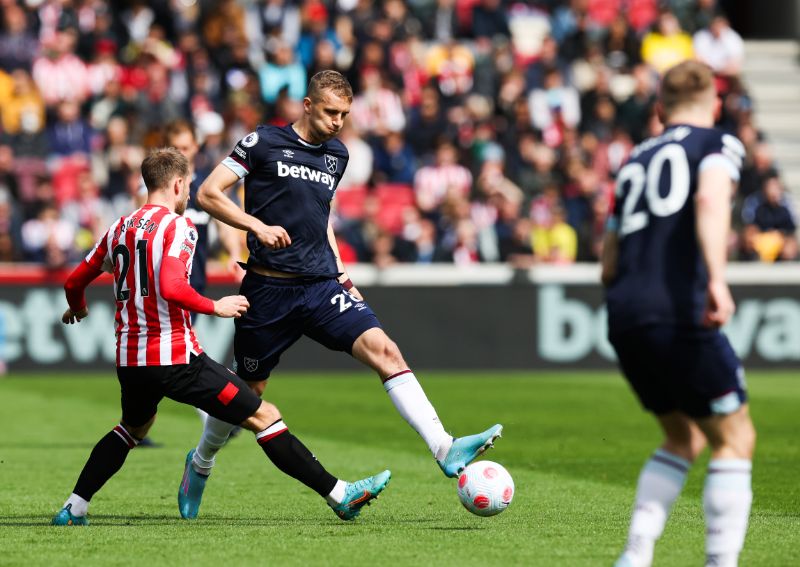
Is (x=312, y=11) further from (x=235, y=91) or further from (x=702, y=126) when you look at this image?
(x=702, y=126)

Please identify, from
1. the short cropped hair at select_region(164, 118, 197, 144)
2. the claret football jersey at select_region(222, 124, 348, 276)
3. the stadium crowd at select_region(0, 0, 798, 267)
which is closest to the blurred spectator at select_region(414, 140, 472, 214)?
the stadium crowd at select_region(0, 0, 798, 267)

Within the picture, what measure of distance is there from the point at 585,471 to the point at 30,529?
4.02 meters

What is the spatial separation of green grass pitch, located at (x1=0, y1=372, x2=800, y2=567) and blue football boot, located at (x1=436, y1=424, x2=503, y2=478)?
0.99ft

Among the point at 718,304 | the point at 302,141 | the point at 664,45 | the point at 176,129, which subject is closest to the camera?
the point at 718,304

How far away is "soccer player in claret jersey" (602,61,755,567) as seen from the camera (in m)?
5.42

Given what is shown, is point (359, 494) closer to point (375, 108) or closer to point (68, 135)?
point (68, 135)

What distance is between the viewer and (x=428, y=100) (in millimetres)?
21844

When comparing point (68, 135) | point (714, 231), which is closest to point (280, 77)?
point (68, 135)

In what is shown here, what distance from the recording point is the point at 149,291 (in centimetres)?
726

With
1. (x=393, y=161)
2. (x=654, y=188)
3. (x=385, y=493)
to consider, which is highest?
(x=654, y=188)

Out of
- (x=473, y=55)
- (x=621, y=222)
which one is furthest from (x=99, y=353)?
(x=621, y=222)

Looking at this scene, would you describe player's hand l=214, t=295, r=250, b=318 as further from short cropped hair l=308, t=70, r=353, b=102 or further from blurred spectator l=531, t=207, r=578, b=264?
blurred spectator l=531, t=207, r=578, b=264

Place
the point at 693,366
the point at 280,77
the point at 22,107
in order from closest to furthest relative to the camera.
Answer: the point at 693,366 → the point at 22,107 → the point at 280,77

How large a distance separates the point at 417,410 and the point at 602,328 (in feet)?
40.7
